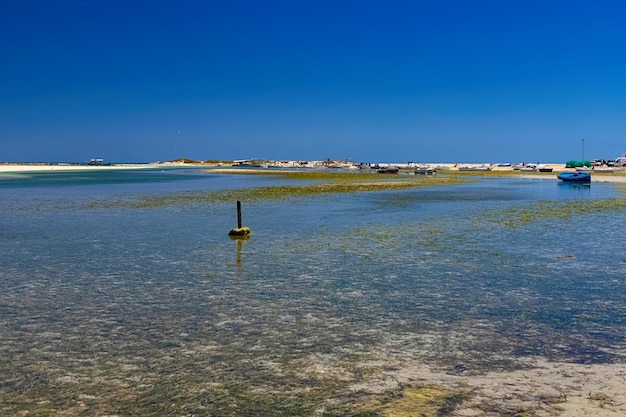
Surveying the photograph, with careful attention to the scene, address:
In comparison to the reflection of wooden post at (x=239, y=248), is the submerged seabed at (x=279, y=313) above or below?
below

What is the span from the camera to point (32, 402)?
7773 mm

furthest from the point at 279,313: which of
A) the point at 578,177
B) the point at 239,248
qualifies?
the point at 578,177

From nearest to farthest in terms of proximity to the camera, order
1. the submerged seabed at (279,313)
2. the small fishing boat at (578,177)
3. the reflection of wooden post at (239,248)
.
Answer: the submerged seabed at (279,313) < the reflection of wooden post at (239,248) < the small fishing boat at (578,177)

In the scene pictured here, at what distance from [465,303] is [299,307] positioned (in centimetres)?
395

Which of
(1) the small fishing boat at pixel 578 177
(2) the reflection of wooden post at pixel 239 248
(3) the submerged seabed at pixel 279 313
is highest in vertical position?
(1) the small fishing boat at pixel 578 177

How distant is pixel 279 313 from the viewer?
40.2 feet

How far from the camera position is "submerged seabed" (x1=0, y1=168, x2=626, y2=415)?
8352 mm

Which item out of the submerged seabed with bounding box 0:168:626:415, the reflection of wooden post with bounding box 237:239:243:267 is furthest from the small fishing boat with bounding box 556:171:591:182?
the reflection of wooden post with bounding box 237:239:243:267

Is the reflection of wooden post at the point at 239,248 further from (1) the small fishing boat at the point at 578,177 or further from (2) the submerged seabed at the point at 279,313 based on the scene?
(1) the small fishing boat at the point at 578,177

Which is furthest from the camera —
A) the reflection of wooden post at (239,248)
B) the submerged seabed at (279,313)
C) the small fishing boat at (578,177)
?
the small fishing boat at (578,177)

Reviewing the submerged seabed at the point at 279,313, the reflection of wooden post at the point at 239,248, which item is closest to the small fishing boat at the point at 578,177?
the submerged seabed at the point at 279,313

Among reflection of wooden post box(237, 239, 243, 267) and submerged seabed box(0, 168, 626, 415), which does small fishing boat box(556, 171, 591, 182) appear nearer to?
submerged seabed box(0, 168, 626, 415)

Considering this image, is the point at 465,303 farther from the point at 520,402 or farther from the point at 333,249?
the point at 333,249

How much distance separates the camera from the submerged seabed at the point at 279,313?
27.4 feet
